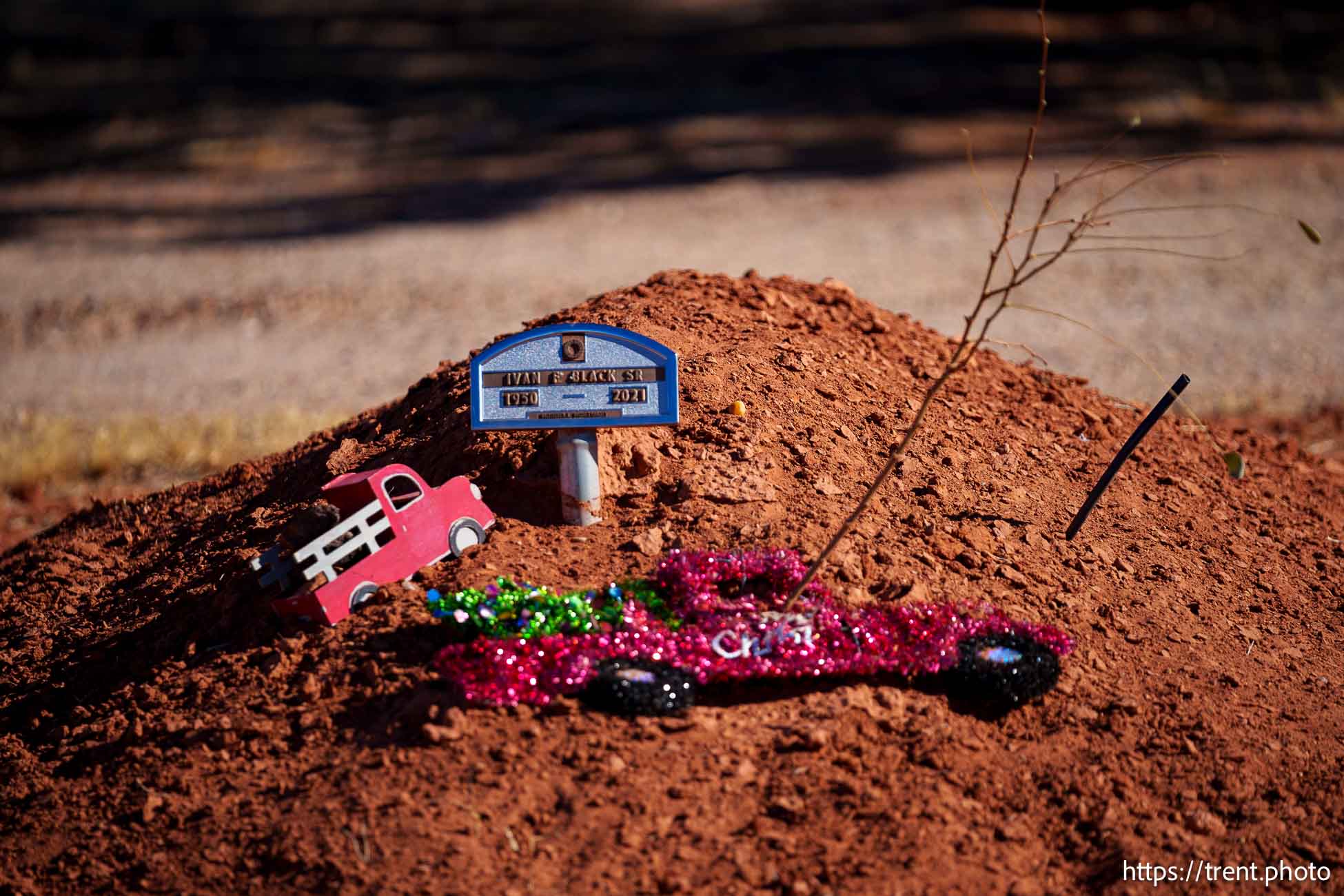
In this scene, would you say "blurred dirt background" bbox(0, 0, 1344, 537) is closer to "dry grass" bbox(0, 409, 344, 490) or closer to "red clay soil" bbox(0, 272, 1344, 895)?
"dry grass" bbox(0, 409, 344, 490)

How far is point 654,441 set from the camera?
4.65 meters

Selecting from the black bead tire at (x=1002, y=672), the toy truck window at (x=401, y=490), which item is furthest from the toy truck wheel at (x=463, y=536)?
the black bead tire at (x=1002, y=672)

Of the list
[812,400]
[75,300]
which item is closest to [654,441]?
[812,400]

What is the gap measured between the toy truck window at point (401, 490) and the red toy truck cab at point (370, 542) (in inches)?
5.0

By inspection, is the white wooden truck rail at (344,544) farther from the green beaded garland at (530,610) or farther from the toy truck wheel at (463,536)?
the green beaded garland at (530,610)

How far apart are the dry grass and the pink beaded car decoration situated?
4.18 metres

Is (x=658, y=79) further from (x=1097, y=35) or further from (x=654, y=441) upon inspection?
(x=654, y=441)

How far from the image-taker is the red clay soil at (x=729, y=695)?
3.31m

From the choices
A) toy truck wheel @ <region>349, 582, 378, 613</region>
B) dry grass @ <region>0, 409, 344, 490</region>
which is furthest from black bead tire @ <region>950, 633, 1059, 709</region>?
dry grass @ <region>0, 409, 344, 490</region>

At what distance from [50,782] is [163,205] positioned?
12582 millimetres

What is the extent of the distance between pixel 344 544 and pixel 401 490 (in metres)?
0.86

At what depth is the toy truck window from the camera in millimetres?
4430

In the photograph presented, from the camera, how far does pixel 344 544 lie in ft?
13.1

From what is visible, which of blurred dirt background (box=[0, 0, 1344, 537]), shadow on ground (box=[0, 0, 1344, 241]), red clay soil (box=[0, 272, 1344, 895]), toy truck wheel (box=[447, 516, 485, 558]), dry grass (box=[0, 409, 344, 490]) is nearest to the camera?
red clay soil (box=[0, 272, 1344, 895])
